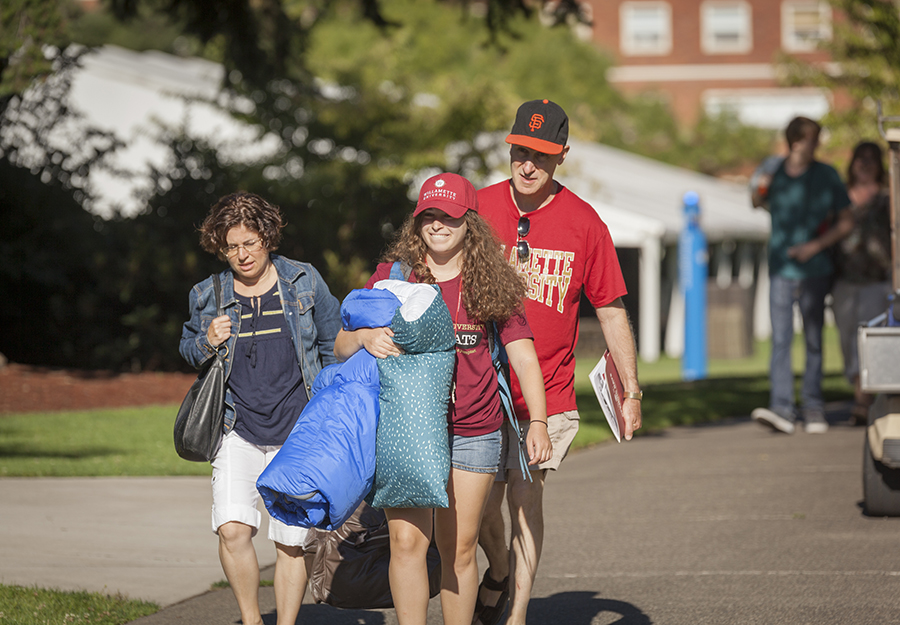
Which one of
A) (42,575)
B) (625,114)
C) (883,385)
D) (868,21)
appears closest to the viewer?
(42,575)

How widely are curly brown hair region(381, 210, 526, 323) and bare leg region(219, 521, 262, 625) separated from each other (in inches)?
48.1

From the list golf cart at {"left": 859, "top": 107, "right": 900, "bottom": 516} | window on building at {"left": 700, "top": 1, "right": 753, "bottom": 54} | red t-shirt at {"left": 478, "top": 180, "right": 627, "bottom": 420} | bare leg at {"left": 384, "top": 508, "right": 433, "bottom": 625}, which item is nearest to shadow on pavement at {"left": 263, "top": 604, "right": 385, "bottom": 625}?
bare leg at {"left": 384, "top": 508, "right": 433, "bottom": 625}

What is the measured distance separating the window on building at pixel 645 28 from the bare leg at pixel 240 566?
5602 centimetres

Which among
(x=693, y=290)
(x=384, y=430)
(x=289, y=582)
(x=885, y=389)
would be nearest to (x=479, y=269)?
(x=384, y=430)

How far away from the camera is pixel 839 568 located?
582 cm

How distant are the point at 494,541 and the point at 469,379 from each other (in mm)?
917

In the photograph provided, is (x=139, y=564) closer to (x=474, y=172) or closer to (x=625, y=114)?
(x=474, y=172)

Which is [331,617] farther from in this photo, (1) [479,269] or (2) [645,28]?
(2) [645,28]

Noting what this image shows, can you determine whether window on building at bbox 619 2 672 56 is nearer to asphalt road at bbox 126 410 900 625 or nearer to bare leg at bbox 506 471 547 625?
asphalt road at bbox 126 410 900 625

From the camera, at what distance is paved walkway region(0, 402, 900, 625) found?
5242 mm

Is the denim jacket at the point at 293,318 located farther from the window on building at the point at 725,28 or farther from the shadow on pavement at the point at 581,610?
the window on building at the point at 725,28

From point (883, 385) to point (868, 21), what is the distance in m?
10.9

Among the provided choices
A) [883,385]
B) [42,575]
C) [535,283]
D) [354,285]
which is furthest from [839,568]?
[354,285]

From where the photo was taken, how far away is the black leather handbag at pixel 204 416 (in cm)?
447
